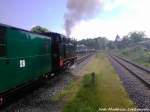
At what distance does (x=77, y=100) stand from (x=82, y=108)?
5.79 ft

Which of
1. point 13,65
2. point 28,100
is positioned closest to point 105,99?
point 28,100

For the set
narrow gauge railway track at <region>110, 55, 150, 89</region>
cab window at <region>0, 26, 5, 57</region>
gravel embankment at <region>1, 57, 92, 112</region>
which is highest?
cab window at <region>0, 26, 5, 57</region>

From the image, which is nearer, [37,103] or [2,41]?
[2,41]

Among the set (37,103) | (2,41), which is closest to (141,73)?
(37,103)

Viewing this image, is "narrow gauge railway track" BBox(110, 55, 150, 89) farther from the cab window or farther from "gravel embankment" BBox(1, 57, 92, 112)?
the cab window

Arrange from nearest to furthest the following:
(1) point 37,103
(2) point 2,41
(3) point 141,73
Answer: (2) point 2,41 < (1) point 37,103 < (3) point 141,73

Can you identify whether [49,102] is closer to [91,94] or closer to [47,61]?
[91,94]

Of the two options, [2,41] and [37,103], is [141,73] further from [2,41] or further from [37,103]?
[2,41]

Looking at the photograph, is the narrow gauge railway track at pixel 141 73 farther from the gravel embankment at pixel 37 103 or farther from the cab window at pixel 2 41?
the cab window at pixel 2 41

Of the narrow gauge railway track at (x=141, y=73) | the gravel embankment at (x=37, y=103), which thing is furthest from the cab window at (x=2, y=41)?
the narrow gauge railway track at (x=141, y=73)

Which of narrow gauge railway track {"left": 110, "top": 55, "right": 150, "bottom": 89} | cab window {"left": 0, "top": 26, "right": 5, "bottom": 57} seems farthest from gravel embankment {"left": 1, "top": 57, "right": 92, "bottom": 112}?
narrow gauge railway track {"left": 110, "top": 55, "right": 150, "bottom": 89}

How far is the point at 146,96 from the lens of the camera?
1376 cm

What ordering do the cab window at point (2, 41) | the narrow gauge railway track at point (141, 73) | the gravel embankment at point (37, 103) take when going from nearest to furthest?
the cab window at point (2, 41) → the gravel embankment at point (37, 103) → the narrow gauge railway track at point (141, 73)

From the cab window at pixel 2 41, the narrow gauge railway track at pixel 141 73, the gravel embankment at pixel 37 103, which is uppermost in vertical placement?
the cab window at pixel 2 41
